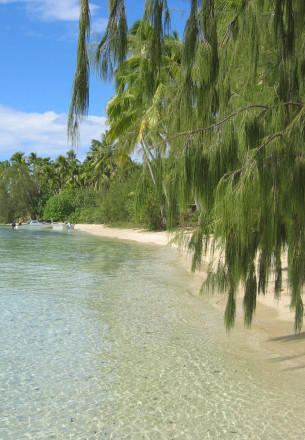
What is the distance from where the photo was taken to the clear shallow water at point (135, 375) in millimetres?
3803

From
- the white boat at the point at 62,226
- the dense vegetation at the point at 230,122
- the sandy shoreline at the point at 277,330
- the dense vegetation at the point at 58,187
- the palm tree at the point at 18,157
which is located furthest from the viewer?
the palm tree at the point at 18,157

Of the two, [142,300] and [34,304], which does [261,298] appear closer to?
[142,300]

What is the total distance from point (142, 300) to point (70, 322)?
6.46ft

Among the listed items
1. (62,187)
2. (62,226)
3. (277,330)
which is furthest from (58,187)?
(277,330)

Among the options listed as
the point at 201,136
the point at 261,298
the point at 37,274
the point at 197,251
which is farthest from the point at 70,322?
the point at 37,274

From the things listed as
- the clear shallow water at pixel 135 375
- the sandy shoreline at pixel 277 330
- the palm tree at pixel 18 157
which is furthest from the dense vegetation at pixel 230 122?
the palm tree at pixel 18 157

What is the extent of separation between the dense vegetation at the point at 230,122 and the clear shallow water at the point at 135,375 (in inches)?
46.6

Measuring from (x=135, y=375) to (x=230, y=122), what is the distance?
3.25 m

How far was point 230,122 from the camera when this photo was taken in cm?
296

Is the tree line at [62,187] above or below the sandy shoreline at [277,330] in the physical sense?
above

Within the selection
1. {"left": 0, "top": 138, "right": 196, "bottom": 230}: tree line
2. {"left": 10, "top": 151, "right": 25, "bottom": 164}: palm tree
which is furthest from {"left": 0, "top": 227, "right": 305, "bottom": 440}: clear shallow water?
{"left": 10, "top": 151, "right": 25, "bottom": 164}: palm tree

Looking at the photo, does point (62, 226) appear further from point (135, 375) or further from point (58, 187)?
point (135, 375)

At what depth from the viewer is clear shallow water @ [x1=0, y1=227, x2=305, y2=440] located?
12.5 feet

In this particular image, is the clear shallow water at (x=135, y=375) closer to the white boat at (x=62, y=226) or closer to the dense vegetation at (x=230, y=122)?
the dense vegetation at (x=230, y=122)
